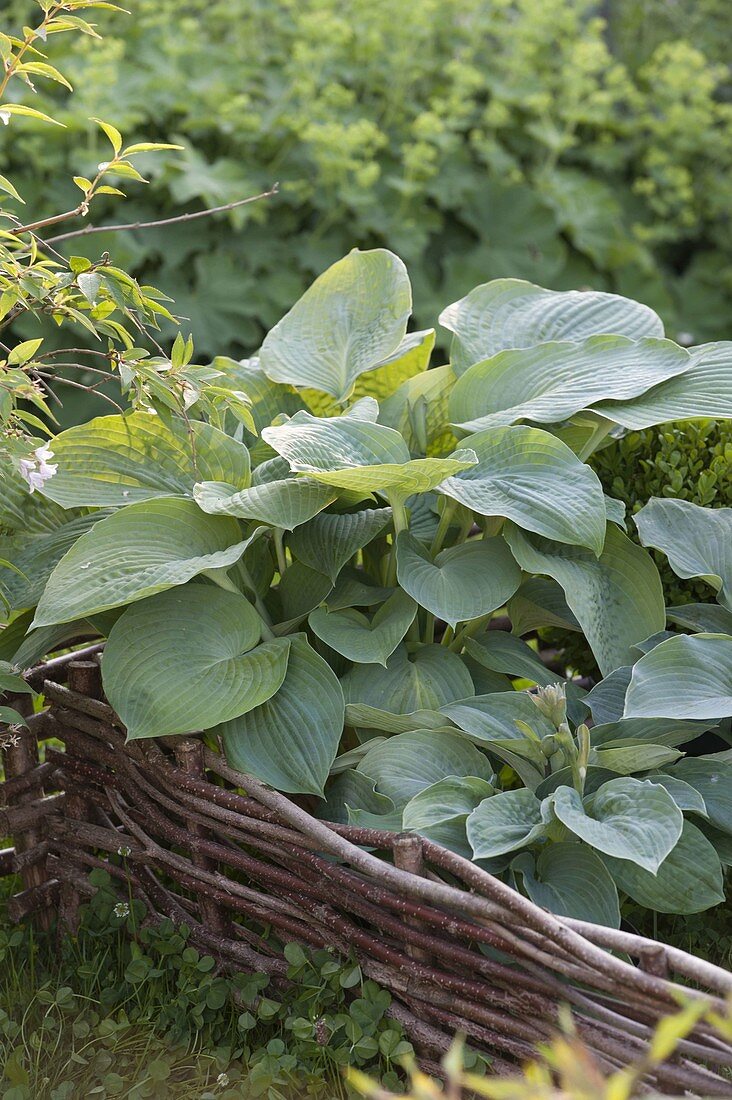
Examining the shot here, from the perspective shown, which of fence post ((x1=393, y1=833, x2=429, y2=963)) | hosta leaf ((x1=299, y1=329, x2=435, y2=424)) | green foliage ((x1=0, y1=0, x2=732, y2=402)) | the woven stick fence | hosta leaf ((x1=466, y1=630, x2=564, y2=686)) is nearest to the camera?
the woven stick fence

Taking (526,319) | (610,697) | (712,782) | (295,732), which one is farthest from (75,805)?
(526,319)

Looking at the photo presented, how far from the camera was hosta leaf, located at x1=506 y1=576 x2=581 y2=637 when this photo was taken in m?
1.47

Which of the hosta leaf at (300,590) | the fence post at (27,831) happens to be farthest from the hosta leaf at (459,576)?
the fence post at (27,831)

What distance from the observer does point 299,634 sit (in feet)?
4.49

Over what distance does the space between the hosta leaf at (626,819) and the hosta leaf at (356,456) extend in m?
0.38

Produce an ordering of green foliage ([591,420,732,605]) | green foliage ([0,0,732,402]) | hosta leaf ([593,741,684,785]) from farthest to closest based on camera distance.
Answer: green foliage ([0,0,732,402])
green foliage ([591,420,732,605])
hosta leaf ([593,741,684,785])

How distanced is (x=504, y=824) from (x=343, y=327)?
0.81 meters

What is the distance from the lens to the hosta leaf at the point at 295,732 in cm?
126

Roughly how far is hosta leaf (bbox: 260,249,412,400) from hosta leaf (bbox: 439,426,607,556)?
0.26 m

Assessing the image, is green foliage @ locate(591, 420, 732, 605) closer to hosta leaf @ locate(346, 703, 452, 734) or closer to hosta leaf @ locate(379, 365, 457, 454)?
hosta leaf @ locate(379, 365, 457, 454)

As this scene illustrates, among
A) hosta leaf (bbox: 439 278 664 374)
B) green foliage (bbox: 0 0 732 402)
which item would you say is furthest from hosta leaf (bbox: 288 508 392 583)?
green foliage (bbox: 0 0 732 402)

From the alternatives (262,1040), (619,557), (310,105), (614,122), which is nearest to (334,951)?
(262,1040)

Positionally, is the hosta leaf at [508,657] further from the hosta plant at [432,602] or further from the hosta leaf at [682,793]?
the hosta leaf at [682,793]

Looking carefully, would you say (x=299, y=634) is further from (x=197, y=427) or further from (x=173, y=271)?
(x=173, y=271)
